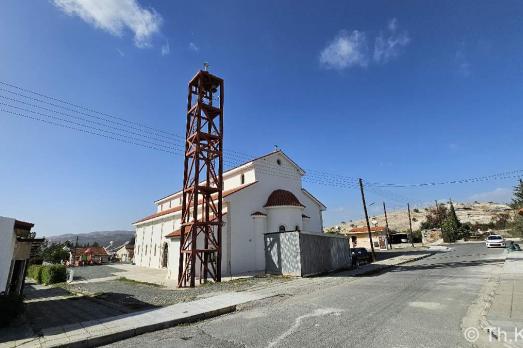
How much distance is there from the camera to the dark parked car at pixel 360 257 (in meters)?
29.0

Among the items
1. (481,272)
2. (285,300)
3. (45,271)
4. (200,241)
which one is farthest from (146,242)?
(481,272)

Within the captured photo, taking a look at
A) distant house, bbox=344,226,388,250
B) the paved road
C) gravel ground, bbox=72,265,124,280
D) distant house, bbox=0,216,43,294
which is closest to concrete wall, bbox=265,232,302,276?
the paved road

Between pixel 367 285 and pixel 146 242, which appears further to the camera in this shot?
pixel 146 242

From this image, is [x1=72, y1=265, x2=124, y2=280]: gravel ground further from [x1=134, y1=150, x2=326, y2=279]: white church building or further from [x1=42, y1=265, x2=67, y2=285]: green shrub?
[x1=134, y1=150, x2=326, y2=279]: white church building

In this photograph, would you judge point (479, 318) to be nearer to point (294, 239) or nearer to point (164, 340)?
point (164, 340)

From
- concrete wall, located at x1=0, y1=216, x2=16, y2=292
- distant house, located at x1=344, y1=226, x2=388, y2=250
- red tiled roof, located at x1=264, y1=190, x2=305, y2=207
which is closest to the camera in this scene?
concrete wall, located at x1=0, y1=216, x2=16, y2=292

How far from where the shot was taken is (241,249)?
26.2 meters

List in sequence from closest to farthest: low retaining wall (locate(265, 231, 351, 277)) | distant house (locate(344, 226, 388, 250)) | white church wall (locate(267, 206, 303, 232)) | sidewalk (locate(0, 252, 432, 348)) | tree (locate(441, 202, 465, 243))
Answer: sidewalk (locate(0, 252, 432, 348)) → low retaining wall (locate(265, 231, 351, 277)) → white church wall (locate(267, 206, 303, 232)) → distant house (locate(344, 226, 388, 250)) → tree (locate(441, 202, 465, 243))

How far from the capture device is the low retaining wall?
21234 millimetres

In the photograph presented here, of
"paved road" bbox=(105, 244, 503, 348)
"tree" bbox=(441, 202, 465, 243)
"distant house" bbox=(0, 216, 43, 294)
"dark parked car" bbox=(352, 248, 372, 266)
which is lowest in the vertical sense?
"paved road" bbox=(105, 244, 503, 348)

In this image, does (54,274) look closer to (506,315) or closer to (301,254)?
(301,254)

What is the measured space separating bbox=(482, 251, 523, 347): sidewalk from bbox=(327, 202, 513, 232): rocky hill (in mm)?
88928

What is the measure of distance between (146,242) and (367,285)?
36214 mm

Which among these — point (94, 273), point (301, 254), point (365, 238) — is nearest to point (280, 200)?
point (301, 254)
